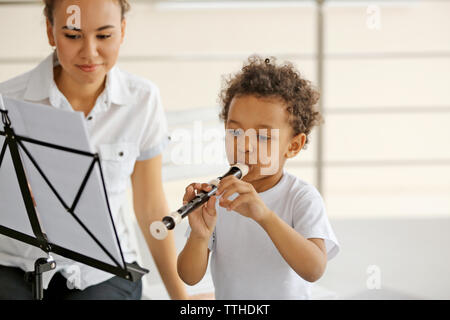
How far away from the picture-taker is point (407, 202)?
167 inches

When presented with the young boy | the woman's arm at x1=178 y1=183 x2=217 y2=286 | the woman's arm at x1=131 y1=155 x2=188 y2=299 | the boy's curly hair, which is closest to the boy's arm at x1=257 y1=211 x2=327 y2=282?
the young boy

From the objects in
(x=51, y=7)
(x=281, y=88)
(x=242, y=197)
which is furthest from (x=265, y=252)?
(x=51, y=7)

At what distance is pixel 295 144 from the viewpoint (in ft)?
3.58

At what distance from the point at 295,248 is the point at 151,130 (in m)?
0.60

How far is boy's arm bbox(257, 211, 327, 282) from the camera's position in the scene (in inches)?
37.3

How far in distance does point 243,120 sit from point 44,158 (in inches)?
13.5

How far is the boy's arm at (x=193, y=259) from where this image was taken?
104 centimetres

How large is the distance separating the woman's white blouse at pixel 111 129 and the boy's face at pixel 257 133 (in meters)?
0.41

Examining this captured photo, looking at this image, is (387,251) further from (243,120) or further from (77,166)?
(77,166)

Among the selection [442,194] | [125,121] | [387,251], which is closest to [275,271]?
[125,121]

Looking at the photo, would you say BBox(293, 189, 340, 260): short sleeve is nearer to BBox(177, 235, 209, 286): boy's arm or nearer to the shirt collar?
BBox(177, 235, 209, 286): boy's arm

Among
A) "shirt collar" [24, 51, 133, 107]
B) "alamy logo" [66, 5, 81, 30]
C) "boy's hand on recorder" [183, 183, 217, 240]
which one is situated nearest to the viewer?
"boy's hand on recorder" [183, 183, 217, 240]

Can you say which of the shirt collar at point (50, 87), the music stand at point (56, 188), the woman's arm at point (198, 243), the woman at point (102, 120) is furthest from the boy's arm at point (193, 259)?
the shirt collar at point (50, 87)

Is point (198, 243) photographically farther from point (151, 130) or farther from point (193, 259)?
point (151, 130)
